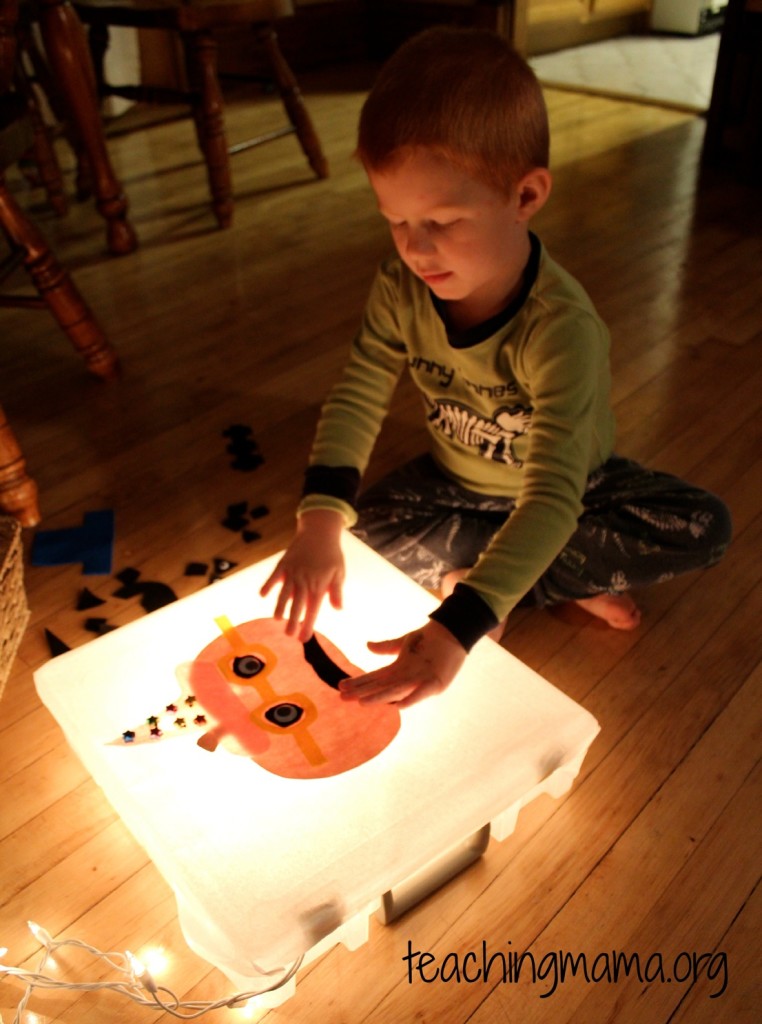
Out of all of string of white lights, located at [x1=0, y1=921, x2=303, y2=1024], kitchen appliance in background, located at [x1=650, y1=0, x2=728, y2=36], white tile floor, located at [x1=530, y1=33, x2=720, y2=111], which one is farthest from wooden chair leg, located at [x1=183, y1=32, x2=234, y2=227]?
kitchen appliance in background, located at [x1=650, y1=0, x2=728, y2=36]

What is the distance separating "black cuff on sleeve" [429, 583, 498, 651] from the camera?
72 cm

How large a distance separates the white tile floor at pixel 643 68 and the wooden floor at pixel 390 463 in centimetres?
61

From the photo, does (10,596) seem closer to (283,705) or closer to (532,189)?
(283,705)

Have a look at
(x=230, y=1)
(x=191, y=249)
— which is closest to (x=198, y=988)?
(x=191, y=249)

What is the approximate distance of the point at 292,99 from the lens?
2246 millimetres

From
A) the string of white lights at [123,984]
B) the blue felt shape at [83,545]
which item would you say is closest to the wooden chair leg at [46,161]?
the blue felt shape at [83,545]

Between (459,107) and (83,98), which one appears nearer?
(459,107)

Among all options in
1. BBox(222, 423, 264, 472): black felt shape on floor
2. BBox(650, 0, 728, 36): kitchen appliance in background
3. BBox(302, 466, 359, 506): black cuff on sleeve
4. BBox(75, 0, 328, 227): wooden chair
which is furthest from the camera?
BBox(650, 0, 728, 36): kitchen appliance in background

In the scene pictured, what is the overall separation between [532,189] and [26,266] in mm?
953

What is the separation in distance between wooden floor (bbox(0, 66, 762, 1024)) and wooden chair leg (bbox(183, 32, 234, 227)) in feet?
0.25

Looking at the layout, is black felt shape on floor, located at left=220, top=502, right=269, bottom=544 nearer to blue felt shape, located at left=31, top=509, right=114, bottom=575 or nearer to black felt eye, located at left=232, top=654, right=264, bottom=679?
blue felt shape, located at left=31, top=509, right=114, bottom=575

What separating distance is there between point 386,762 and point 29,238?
106 centimetres

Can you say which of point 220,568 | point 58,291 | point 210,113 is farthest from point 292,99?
point 220,568

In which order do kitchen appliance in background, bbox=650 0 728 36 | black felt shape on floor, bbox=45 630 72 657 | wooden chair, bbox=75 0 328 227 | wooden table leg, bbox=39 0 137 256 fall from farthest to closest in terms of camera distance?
kitchen appliance in background, bbox=650 0 728 36 < wooden chair, bbox=75 0 328 227 < wooden table leg, bbox=39 0 137 256 < black felt shape on floor, bbox=45 630 72 657
